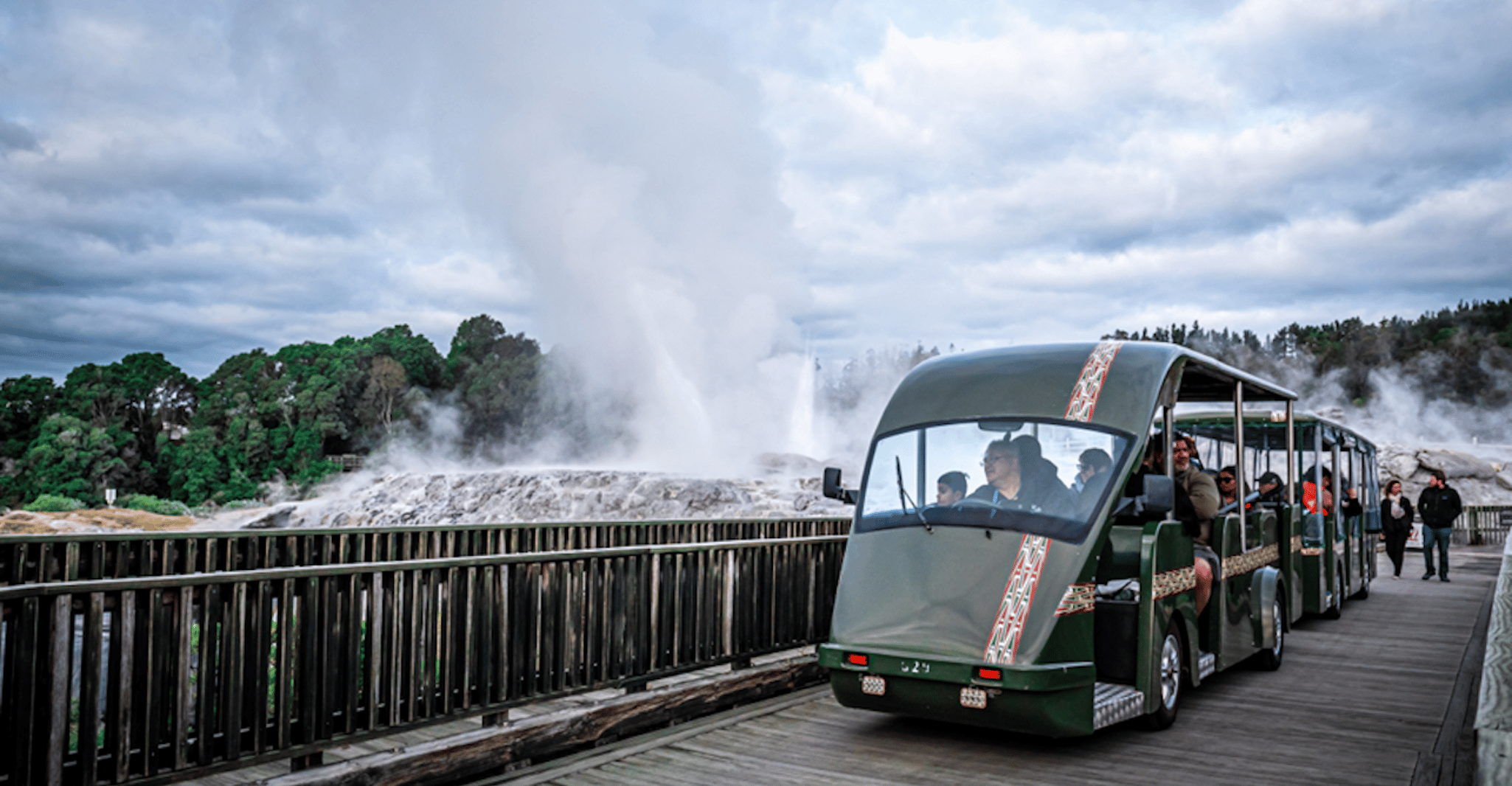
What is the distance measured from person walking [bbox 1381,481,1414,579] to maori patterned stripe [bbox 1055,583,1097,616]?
56.4ft

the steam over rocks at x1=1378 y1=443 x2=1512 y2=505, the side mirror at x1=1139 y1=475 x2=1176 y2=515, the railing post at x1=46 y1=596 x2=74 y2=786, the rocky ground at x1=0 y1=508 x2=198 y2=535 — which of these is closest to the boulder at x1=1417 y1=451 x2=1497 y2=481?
the steam over rocks at x1=1378 y1=443 x2=1512 y2=505

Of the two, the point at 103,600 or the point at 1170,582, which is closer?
Result: the point at 103,600

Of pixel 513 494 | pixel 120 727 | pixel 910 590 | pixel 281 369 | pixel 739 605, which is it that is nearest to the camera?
pixel 120 727

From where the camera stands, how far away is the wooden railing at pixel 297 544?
25.8ft

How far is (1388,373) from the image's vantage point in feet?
307

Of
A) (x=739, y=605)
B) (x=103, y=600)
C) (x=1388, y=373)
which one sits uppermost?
(x=1388, y=373)

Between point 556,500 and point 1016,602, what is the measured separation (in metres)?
32.9

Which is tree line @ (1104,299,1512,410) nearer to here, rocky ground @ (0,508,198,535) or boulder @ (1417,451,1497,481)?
boulder @ (1417,451,1497,481)

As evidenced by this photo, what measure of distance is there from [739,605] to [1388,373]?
335 feet

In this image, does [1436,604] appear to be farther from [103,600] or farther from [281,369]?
[281,369]

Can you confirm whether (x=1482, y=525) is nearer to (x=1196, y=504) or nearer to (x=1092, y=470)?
(x=1196, y=504)

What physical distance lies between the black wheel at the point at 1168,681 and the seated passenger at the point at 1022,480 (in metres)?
1.29

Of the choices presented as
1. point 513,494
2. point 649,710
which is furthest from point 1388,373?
point 649,710

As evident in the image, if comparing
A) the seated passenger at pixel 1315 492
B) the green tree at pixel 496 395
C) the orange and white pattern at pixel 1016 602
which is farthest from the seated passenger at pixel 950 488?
the green tree at pixel 496 395
